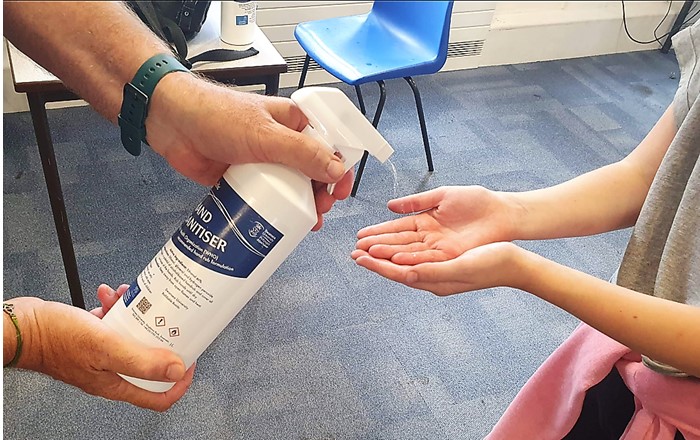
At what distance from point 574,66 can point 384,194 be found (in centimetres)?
146

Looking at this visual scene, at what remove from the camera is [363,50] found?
6.54 ft

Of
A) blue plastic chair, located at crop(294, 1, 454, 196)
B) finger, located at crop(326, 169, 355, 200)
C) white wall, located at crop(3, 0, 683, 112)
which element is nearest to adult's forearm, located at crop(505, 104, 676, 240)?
finger, located at crop(326, 169, 355, 200)

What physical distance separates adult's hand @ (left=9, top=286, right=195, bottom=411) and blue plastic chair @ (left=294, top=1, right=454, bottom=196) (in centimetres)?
117

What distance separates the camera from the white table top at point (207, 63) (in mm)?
1328

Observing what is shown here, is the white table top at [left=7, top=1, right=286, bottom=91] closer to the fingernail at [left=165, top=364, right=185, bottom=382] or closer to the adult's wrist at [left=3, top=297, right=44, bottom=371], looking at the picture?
the adult's wrist at [left=3, top=297, right=44, bottom=371]

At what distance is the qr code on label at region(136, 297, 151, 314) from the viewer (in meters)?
0.71

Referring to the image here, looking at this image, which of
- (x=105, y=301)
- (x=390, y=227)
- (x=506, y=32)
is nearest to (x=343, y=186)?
(x=390, y=227)

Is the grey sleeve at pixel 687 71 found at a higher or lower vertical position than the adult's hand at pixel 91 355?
higher

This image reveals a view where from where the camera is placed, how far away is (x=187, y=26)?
5.13 ft

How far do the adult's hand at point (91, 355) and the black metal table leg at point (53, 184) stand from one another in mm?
713

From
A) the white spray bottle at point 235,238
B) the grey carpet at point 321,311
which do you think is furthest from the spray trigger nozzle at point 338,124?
the grey carpet at point 321,311

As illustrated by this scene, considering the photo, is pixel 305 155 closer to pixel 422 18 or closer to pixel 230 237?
pixel 230 237

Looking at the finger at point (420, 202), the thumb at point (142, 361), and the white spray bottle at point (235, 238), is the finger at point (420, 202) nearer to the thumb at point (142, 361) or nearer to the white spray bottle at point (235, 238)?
the white spray bottle at point (235, 238)

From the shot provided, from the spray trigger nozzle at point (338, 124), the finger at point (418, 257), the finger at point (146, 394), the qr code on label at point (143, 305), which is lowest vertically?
the finger at point (146, 394)
